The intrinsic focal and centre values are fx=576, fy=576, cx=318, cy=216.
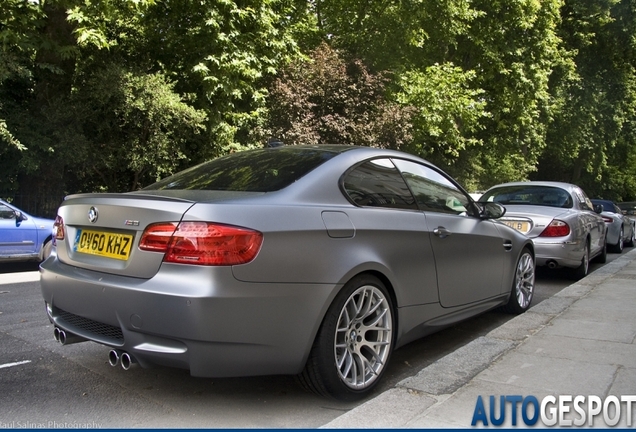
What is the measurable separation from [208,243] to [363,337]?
1.20 meters

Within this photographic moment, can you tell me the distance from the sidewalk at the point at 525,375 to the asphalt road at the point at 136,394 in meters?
0.39

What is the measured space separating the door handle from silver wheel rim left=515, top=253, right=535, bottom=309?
1.72 metres

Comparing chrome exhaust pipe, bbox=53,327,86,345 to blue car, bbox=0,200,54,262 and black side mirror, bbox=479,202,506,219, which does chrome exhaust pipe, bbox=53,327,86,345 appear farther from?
blue car, bbox=0,200,54,262

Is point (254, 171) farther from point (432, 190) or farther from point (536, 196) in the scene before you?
point (536, 196)

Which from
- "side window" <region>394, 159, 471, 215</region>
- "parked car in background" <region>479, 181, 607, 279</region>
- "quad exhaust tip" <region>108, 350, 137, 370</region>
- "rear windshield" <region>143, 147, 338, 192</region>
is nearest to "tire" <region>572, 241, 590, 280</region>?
"parked car in background" <region>479, 181, 607, 279</region>

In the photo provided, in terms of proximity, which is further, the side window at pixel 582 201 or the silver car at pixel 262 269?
the side window at pixel 582 201

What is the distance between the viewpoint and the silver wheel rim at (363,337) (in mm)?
3406

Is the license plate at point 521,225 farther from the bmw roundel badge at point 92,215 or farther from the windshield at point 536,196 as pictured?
the bmw roundel badge at point 92,215

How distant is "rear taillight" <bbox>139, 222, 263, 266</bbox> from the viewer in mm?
2947

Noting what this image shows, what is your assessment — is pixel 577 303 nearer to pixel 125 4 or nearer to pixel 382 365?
pixel 382 365

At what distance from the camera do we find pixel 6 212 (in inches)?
404

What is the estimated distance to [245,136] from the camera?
55.7 feet

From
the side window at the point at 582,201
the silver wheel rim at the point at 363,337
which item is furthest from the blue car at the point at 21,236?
the side window at the point at 582,201

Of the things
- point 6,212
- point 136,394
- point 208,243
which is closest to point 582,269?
point 136,394
